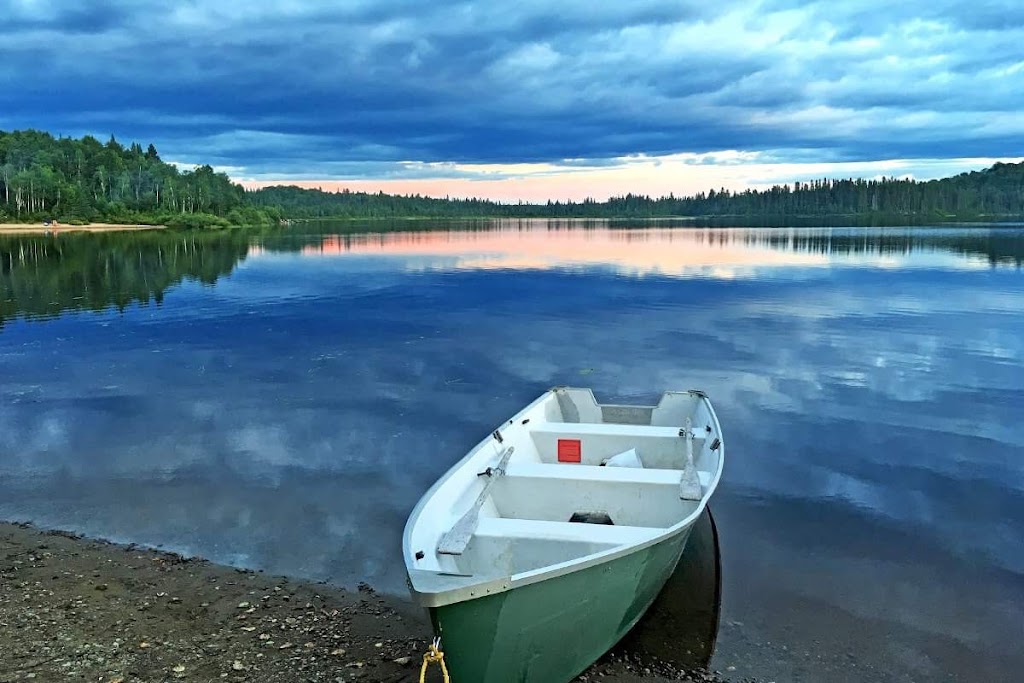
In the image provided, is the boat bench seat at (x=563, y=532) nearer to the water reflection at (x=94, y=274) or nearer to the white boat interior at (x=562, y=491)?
the white boat interior at (x=562, y=491)

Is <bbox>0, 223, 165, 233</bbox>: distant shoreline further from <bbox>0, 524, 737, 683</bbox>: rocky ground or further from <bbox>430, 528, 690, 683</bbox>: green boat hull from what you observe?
<bbox>430, 528, 690, 683</bbox>: green boat hull

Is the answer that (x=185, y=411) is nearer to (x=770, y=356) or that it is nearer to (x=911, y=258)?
(x=770, y=356)

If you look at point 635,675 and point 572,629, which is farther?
point 635,675

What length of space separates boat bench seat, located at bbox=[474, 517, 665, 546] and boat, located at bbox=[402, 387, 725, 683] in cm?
1

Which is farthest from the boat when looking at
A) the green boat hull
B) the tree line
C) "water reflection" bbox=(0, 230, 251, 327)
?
the tree line

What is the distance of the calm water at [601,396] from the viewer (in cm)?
899

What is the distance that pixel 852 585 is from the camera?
9164 millimetres

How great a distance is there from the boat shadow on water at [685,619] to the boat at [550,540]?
335mm

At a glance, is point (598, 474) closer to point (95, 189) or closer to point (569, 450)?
point (569, 450)

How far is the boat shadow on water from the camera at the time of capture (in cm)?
760

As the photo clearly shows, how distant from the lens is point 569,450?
36.3 feet

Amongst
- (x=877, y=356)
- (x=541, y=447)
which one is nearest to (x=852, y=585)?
(x=541, y=447)

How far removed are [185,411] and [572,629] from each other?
1259cm

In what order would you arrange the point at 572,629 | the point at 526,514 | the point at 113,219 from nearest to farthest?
the point at 572,629 → the point at 526,514 → the point at 113,219
